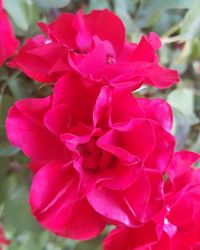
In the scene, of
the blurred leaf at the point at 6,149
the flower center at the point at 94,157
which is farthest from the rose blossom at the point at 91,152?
the blurred leaf at the point at 6,149

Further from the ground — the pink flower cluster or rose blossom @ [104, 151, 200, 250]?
the pink flower cluster

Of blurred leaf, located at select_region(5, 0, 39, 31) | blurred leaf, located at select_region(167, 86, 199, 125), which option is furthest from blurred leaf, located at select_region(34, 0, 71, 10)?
blurred leaf, located at select_region(167, 86, 199, 125)

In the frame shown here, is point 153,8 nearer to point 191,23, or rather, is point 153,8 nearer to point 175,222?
point 191,23

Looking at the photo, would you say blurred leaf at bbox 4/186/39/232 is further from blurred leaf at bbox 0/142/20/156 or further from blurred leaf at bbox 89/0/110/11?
blurred leaf at bbox 89/0/110/11

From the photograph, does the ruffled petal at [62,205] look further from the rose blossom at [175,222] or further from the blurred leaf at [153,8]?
the blurred leaf at [153,8]

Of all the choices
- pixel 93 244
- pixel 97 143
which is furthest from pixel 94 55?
pixel 93 244

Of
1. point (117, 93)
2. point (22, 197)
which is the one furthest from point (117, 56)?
point (22, 197)

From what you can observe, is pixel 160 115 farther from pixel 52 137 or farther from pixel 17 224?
pixel 17 224
